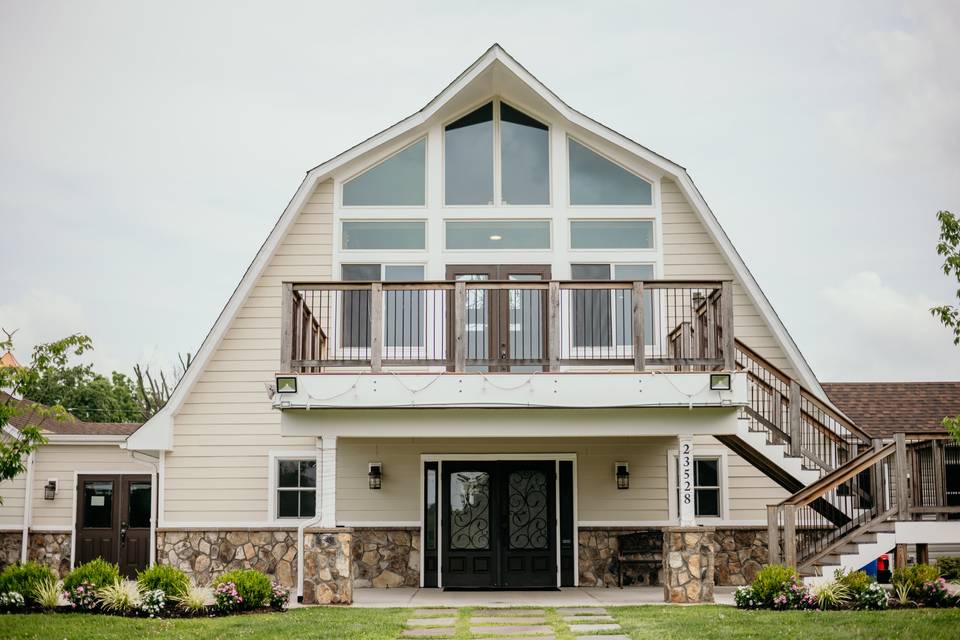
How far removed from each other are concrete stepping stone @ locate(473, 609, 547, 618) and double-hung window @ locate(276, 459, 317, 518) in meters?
4.54

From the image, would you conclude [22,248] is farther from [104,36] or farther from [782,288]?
[782,288]

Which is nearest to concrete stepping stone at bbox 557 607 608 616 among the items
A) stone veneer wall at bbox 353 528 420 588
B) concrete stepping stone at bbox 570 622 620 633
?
concrete stepping stone at bbox 570 622 620 633

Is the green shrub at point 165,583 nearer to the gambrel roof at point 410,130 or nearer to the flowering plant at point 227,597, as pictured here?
the flowering plant at point 227,597

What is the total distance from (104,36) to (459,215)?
39.3 feet

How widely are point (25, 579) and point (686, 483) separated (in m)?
8.11

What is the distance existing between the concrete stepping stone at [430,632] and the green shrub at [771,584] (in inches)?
145

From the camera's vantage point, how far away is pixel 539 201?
15.6 metres

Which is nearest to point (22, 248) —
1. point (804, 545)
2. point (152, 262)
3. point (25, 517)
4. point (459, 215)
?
point (152, 262)

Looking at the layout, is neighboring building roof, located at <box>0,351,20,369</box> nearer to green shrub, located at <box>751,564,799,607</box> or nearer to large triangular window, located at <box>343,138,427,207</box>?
large triangular window, located at <box>343,138,427,207</box>

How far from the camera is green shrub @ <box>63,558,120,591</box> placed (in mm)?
11469

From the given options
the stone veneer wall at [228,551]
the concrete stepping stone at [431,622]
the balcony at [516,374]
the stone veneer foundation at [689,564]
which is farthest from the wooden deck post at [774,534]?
the stone veneer wall at [228,551]

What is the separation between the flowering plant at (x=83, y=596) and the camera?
11.3 meters

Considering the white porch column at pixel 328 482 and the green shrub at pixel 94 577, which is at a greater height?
the white porch column at pixel 328 482

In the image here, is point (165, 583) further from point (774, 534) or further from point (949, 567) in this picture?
point (949, 567)
